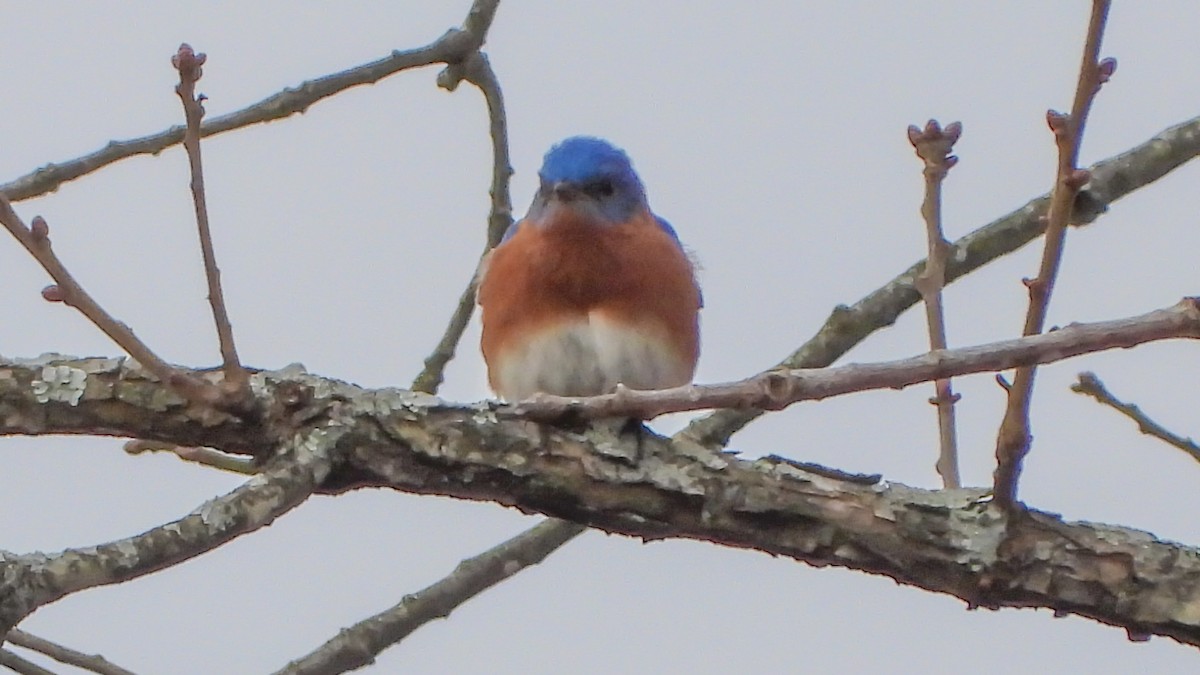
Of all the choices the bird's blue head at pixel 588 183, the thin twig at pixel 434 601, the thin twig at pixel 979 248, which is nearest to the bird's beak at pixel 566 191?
the bird's blue head at pixel 588 183

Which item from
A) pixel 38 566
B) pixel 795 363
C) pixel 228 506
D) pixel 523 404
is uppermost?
pixel 795 363

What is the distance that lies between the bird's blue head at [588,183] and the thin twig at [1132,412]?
1.56 metres

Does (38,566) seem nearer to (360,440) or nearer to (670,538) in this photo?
(360,440)

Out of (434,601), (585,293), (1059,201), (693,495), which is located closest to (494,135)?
(585,293)

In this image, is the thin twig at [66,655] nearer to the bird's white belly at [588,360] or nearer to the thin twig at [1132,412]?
the bird's white belly at [588,360]

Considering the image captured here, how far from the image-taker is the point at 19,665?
2576 millimetres

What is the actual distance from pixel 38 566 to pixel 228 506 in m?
0.25

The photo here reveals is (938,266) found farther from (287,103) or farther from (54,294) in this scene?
(287,103)

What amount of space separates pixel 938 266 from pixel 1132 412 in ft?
1.21

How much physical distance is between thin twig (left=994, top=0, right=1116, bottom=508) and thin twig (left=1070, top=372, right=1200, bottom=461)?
0.22m

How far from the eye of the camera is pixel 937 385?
239cm

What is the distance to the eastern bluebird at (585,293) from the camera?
325 centimetres

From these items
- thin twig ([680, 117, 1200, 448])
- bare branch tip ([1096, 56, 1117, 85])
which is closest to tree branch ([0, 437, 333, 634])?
bare branch tip ([1096, 56, 1117, 85])

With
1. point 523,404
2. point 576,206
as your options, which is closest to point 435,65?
point 576,206
